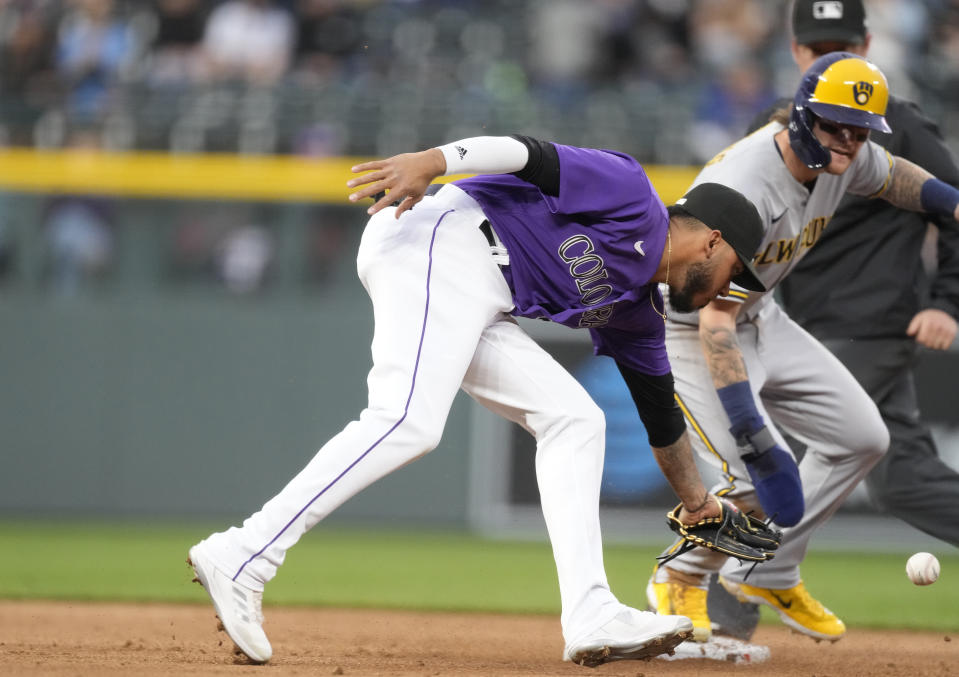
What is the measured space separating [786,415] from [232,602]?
91.0 inches

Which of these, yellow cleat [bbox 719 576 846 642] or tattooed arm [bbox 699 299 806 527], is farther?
yellow cleat [bbox 719 576 846 642]

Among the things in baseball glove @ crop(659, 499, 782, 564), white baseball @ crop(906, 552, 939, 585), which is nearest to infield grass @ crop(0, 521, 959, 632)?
white baseball @ crop(906, 552, 939, 585)

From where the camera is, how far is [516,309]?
Answer: 3.85 meters

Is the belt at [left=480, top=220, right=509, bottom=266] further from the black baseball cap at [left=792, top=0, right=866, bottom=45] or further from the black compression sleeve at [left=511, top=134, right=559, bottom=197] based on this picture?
the black baseball cap at [left=792, top=0, right=866, bottom=45]

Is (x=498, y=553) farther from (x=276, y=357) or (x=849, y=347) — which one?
(x=849, y=347)

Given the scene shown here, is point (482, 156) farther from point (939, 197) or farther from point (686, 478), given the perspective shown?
point (939, 197)

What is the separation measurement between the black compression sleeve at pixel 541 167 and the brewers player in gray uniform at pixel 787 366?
0.85m

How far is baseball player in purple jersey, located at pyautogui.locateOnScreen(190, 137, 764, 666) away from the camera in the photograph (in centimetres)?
354

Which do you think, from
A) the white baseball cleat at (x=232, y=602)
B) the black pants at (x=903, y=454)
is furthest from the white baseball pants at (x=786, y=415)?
the white baseball cleat at (x=232, y=602)

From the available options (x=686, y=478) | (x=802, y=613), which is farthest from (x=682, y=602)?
(x=686, y=478)

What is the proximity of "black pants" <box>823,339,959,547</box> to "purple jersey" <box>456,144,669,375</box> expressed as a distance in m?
1.79

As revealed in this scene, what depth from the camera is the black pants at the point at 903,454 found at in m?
5.02

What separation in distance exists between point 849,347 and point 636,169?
1967 millimetres

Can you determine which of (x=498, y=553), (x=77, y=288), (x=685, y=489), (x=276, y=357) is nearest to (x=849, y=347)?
(x=685, y=489)
